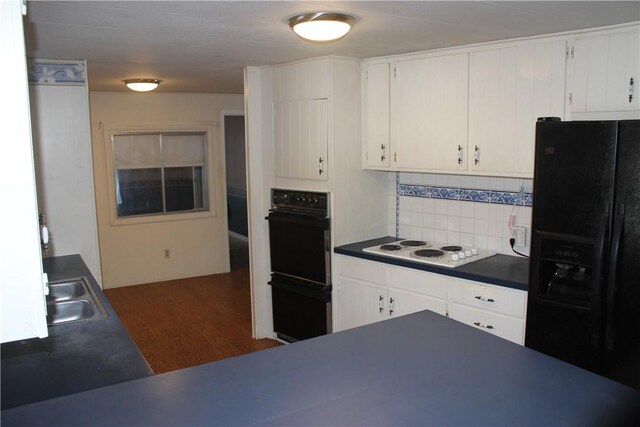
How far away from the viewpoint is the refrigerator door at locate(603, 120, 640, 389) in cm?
234

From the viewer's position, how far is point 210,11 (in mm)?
2287

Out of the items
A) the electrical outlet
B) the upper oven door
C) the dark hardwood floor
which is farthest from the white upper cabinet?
the dark hardwood floor

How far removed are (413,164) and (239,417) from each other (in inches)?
101

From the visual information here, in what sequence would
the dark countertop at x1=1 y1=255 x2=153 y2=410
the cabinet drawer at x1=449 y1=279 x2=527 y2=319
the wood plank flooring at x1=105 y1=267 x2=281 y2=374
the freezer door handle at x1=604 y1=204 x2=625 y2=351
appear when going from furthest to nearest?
the wood plank flooring at x1=105 y1=267 x2=281 y2=374 → the cabinet drawer at x1=449 y1=279 x2=527 y2=319 → the freezer door handle at x1=604 y1=204 x2=625 y2=351 → the dark countertop at x1=1 y1=255 x2=153 y2=410

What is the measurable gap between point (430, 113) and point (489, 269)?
107cm

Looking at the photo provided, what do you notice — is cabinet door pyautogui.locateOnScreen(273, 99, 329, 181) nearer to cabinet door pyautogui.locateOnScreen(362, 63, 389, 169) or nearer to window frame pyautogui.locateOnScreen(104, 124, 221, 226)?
cabinet door pyautogui.locateOnScreen(362, 63, 389, 169)

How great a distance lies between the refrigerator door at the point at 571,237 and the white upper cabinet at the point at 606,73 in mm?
368

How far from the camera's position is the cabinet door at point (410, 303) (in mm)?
3321

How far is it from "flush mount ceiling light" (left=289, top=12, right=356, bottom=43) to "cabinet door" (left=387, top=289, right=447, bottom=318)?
171 centimetres

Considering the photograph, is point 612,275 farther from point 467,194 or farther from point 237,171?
point 237,171

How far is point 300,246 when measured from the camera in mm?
3947

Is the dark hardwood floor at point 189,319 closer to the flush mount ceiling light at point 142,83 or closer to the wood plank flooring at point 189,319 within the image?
the wood plank flooring at point 189,319

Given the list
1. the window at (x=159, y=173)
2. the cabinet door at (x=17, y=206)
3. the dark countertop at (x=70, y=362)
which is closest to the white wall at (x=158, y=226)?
the window at (x=159, y=173)

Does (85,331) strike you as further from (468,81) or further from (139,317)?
(139,317)
